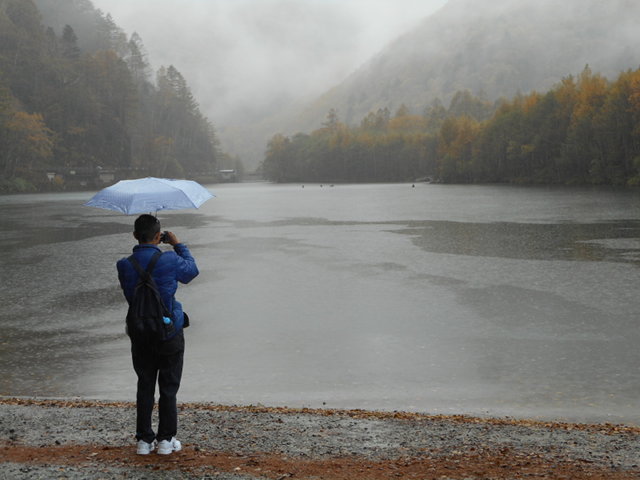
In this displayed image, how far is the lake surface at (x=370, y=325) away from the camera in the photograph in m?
11.4

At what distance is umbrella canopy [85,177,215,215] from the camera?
7.56 m

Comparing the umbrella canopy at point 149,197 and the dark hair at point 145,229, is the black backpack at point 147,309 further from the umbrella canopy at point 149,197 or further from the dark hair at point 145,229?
the umbrella canopy at point 149,197

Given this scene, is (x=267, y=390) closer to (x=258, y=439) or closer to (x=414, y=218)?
(x=258, y=439)

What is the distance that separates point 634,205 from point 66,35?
508ft

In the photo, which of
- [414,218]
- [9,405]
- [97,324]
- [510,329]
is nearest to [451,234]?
[414,218]

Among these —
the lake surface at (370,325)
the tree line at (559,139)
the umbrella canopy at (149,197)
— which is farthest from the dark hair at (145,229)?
the tree line at (559,139)

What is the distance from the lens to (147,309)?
22.5 ft

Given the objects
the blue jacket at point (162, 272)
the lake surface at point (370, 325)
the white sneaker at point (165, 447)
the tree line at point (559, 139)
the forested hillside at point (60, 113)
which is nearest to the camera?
the blue jacket at point (162, 272)

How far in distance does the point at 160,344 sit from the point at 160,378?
46cm

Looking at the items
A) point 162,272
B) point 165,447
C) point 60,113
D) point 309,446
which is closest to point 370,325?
point 309,446

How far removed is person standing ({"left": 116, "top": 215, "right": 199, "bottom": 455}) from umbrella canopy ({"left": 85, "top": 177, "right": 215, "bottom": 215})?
1.35 ft

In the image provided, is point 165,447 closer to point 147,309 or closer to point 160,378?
point 160,378

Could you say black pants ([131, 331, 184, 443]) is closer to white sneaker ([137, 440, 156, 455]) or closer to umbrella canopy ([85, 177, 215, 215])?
white sneaker ([137, 440, 156, 455])

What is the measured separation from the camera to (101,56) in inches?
6796
